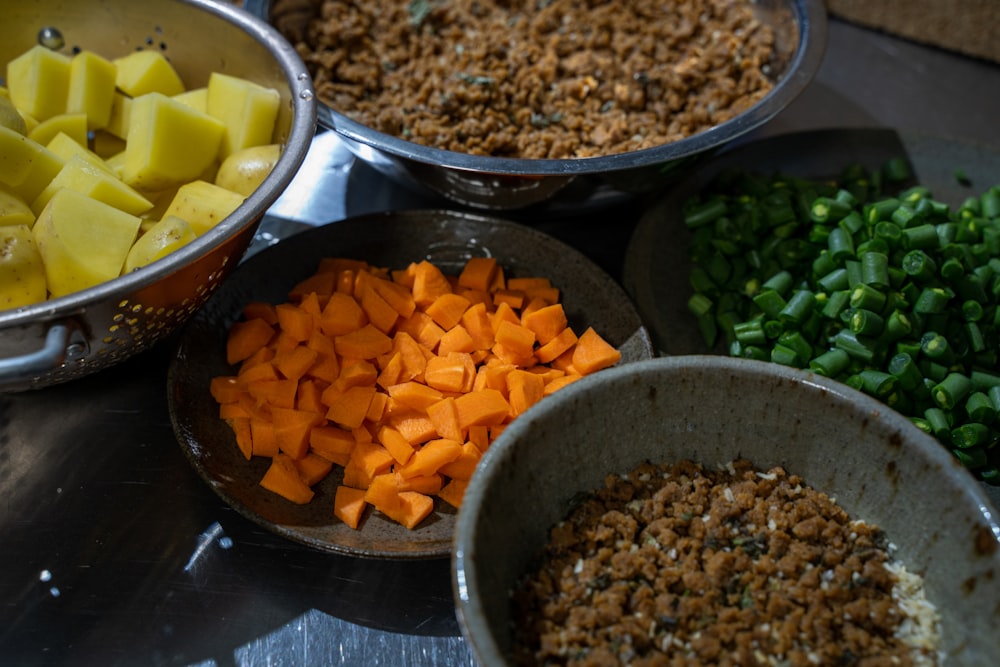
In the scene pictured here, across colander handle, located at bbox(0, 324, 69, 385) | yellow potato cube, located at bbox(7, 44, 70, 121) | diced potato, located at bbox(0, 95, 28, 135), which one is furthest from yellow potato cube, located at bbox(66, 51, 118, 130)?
colander handle, located at bbox(0, 324, 69, 385)

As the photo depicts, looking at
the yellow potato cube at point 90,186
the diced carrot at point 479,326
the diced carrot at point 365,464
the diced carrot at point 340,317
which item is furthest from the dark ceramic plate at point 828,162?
the yellow potato cube at point 90,186

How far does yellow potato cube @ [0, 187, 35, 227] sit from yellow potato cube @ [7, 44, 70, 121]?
0.28m

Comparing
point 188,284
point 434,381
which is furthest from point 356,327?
point 188,284

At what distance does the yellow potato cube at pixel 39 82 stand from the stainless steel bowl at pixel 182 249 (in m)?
0.15

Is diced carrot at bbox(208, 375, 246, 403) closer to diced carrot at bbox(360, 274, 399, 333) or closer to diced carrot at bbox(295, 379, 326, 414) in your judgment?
diced carrot at bbox(295, 379, 326, 414)

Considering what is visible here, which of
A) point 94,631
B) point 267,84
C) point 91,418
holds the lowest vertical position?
point 94,631

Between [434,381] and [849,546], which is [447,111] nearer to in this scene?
[434,381]

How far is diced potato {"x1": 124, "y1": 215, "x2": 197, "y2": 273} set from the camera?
1.40 meters

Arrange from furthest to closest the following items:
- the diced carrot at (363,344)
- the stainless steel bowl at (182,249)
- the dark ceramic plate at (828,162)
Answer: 1. the dark ceramic plate at (828,162)
2. the diced carrot at (363,344)
3. the stainless steel bowl at (182,249)

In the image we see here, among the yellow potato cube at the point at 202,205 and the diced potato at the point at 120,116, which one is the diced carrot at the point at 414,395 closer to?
the yellow potato cube at the point at 202,205

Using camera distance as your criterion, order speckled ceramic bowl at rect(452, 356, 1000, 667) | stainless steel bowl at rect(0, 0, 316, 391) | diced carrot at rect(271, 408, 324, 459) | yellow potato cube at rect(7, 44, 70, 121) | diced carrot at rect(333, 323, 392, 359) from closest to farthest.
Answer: speckled ceramic bowl at rect(452, 356, 1000, 667) < stainless steel bowl at rect(0, 0, 316, 391) < diced carrot at rect(271, 408, 324, 459) < diced carrot at rect(333, 323, 392, 359) < yellow potato cube at rect(7, 44, 70, 121)

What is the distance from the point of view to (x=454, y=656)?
52.9 inches

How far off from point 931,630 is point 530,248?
101 cm

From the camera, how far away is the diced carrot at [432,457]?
54.9 inches
